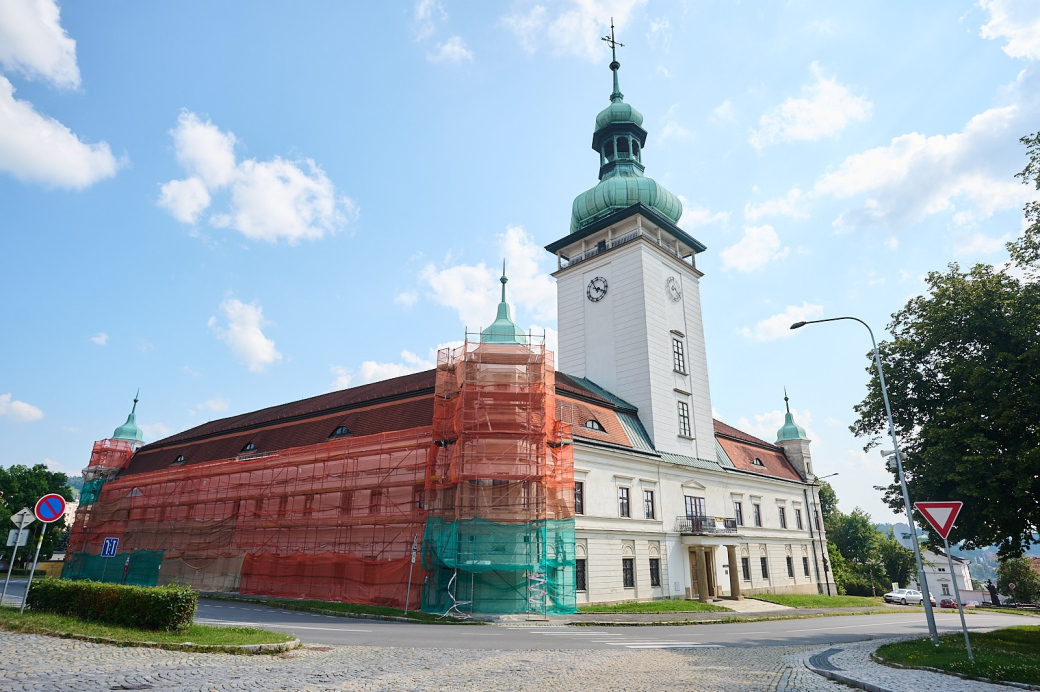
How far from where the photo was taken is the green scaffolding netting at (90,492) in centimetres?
4675

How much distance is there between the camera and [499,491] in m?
25.8

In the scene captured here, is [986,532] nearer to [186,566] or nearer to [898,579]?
[186,566]

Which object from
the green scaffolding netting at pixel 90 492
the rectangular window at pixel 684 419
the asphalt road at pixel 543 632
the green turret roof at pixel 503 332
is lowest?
the asphalt road at pixel 543 632

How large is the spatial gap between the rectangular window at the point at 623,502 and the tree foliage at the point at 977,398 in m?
13.1

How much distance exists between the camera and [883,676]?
430 inches

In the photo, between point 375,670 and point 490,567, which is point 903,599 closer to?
point 490,567

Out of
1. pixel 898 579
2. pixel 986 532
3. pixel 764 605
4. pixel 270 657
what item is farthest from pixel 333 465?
pixel 898 579

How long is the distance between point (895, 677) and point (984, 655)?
139 inches

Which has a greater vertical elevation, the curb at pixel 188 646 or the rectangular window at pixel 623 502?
the rectangular window at pixel 623 502

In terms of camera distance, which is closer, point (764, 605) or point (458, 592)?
point (458, 592)

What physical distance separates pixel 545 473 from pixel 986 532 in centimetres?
1520

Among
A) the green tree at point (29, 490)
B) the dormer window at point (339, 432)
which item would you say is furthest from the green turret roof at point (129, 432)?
the dormer window at point (339, 432)

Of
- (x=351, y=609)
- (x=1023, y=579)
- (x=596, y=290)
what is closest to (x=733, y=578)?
(x=596, y=290)

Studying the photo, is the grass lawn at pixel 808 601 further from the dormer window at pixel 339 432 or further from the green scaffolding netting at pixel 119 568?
the green scaffolding netting at pixel 119 568
